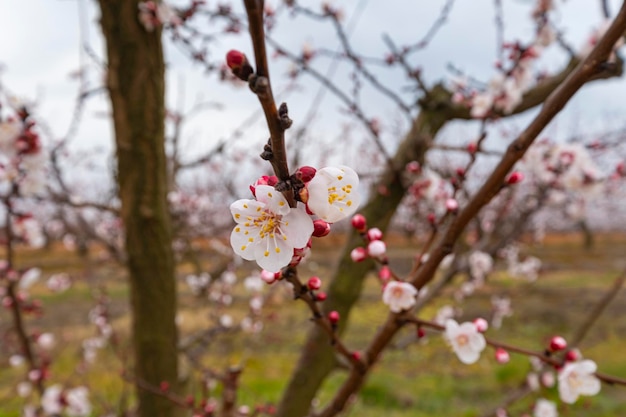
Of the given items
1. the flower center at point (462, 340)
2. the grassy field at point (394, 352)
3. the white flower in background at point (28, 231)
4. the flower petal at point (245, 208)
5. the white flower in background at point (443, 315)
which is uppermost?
the flower petal at point (245, 208)

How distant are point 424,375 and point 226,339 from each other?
2.55 meters

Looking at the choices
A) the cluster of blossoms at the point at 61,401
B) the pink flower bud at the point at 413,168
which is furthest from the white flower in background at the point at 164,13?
the cluster of blossoms at the point at 61,401

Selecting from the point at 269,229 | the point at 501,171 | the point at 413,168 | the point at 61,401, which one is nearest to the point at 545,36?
the point at 413,168

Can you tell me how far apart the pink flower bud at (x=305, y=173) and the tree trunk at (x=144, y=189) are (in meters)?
1.22

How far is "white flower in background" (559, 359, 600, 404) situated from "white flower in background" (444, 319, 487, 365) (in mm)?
172

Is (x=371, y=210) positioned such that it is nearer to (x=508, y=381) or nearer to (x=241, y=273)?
(x=508, y=381)

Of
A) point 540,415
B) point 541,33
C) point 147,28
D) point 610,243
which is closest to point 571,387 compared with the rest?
point 147,28

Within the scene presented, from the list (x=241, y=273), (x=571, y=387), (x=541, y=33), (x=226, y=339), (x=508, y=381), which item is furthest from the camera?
(x=241, y=273)

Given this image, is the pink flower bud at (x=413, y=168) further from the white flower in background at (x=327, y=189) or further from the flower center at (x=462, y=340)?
the white flower in background at (x=327, y=189)

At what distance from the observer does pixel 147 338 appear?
1709mm

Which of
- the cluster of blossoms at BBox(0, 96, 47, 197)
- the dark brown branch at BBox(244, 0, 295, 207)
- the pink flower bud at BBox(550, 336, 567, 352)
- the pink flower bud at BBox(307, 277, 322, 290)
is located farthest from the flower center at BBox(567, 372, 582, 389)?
the cluster of blossoms at BBox(0, 96, 47, 197)

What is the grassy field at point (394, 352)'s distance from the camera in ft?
14.2

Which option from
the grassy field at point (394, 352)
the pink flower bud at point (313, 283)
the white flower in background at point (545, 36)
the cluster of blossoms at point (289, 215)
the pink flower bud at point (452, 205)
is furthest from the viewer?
the grassy field at point (394, 352)

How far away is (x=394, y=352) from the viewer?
614cm
